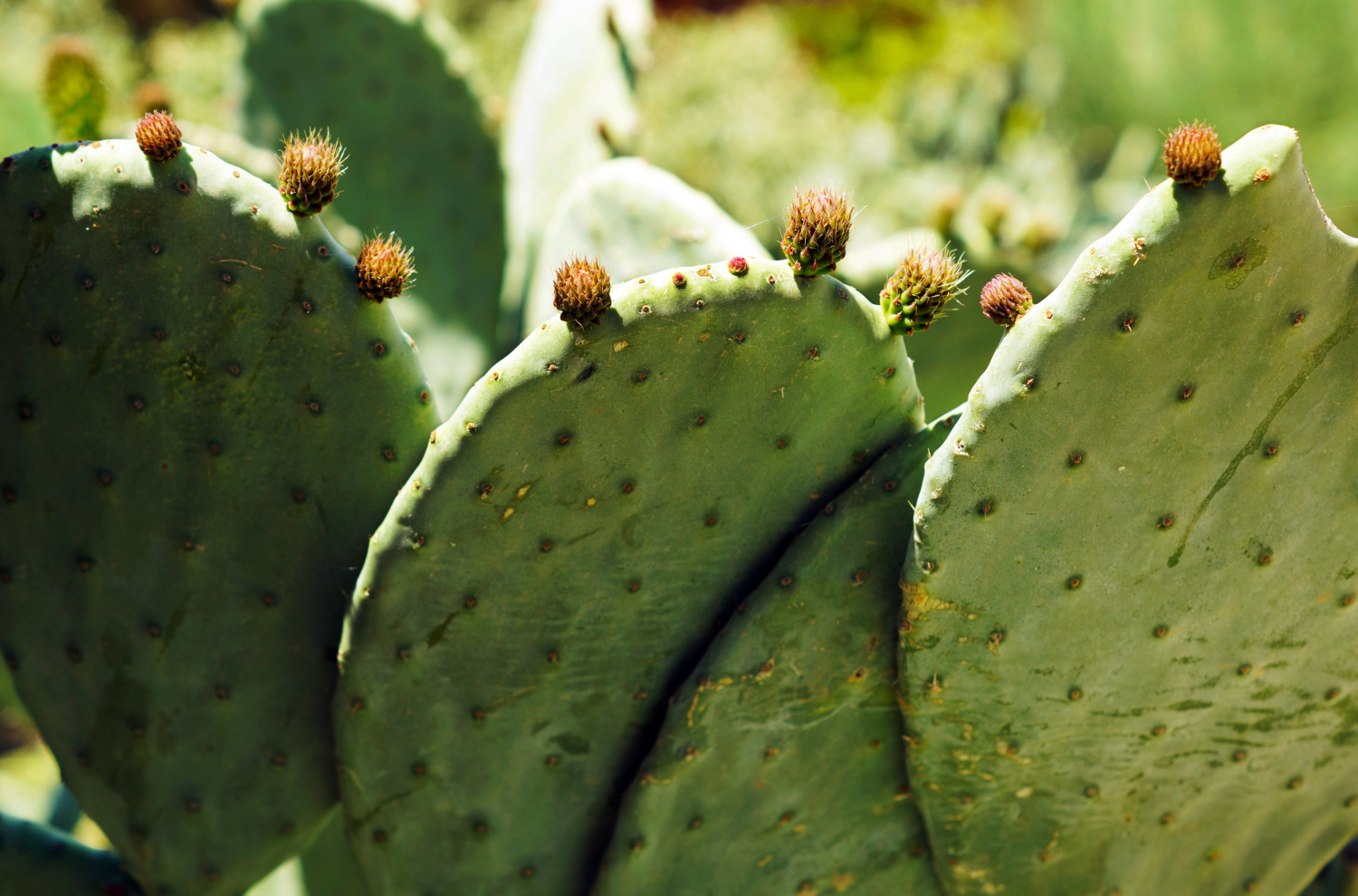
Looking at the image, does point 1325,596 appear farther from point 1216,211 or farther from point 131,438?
point 131,438

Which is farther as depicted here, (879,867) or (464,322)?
(464,322)

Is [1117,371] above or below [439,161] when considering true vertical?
below

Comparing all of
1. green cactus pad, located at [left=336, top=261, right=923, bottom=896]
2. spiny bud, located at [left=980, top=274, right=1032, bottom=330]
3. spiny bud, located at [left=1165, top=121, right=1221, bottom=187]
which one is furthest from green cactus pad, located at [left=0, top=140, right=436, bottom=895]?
spiny bud, located at [left=1165, top=121, right=1221, bottom=187]

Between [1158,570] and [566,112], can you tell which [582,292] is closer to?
[1158,570]

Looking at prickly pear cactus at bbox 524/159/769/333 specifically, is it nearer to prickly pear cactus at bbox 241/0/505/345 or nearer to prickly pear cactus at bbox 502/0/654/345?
prickly pear cactus at bbox 502/0/654/345

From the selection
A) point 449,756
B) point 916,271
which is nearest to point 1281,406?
point 916,271

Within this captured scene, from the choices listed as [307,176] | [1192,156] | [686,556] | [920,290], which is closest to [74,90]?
[307,176]

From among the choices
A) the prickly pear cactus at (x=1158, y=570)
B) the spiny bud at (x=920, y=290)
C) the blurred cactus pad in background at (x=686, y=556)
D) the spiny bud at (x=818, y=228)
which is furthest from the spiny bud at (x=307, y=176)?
the prickly pear cactus at (x=1158, y=570)
